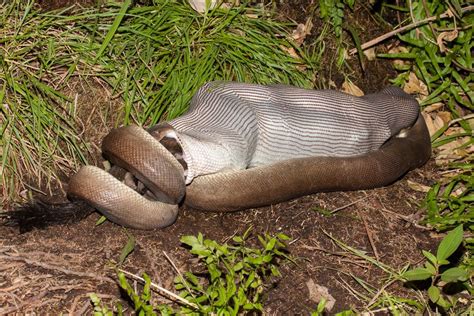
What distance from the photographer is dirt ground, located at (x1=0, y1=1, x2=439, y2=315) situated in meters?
2.80

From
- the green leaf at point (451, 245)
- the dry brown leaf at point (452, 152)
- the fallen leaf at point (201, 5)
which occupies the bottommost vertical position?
the dry brown leaf at point (452, 152)

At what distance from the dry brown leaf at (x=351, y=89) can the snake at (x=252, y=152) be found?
0.65ft

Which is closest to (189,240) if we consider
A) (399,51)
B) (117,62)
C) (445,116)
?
(117,62)

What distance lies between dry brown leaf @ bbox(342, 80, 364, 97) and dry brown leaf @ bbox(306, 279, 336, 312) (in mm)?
1391

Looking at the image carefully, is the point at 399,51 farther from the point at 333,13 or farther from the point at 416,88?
the point at 333,13

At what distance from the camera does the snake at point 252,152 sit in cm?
286

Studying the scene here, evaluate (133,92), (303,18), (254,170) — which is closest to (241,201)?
(254,170)

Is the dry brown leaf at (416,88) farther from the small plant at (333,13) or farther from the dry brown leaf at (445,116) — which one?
the small plant at (333,13)

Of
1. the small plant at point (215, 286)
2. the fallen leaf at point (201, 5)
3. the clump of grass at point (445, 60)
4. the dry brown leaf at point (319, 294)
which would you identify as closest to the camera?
the small plant at point (215, 286)

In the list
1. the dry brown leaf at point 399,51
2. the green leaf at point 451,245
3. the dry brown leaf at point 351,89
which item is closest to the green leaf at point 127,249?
the green leaf at point 451,245

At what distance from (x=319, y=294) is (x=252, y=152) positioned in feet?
2.14

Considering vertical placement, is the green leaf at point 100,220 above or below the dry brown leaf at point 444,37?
below

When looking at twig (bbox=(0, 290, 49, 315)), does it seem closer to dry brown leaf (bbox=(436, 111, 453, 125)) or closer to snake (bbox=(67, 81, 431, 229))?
snake (bbox=(67, 81, 431, 229))

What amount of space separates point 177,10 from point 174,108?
52 centimetres
